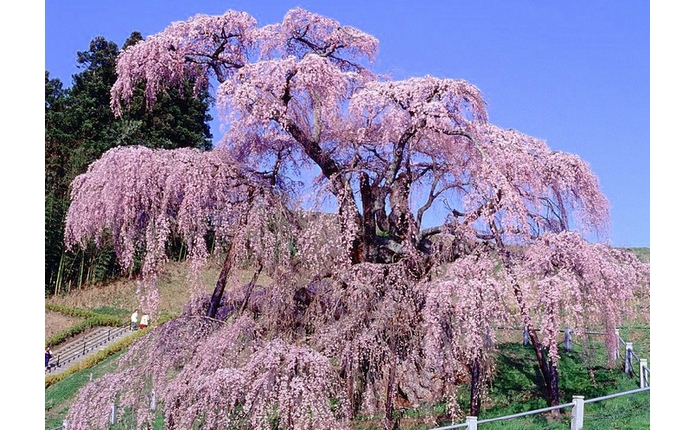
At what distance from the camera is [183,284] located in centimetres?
516

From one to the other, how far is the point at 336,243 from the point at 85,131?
8.85ft

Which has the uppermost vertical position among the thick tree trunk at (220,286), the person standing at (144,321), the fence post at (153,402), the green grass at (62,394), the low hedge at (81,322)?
the thick tree trunk at (220,286)

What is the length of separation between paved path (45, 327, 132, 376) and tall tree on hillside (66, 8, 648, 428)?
1.73 meters

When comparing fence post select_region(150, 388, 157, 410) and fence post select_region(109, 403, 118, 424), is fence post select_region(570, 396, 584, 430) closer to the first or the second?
fence post select_region(150, 388, 157, 410)

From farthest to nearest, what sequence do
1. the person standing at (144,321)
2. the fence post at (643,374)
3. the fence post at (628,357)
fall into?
the fence post at (628,357) < the fence post at (643,374) < the person standing at (144,321)

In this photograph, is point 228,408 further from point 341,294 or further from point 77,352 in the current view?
point 77,352

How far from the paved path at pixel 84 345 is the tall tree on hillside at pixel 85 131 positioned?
1.58 feet

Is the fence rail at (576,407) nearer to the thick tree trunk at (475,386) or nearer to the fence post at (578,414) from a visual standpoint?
the fence post at (578,414)

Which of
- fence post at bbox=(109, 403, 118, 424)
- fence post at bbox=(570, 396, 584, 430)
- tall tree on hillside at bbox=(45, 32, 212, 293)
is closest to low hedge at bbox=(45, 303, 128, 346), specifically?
tall tree on hillside at bbox=(45, 32, 212, 293)

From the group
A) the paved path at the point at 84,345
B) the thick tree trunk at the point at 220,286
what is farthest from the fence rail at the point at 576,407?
the paved path at the point at 84,345

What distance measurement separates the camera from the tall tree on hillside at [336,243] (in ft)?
14.2

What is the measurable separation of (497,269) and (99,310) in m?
3.92
